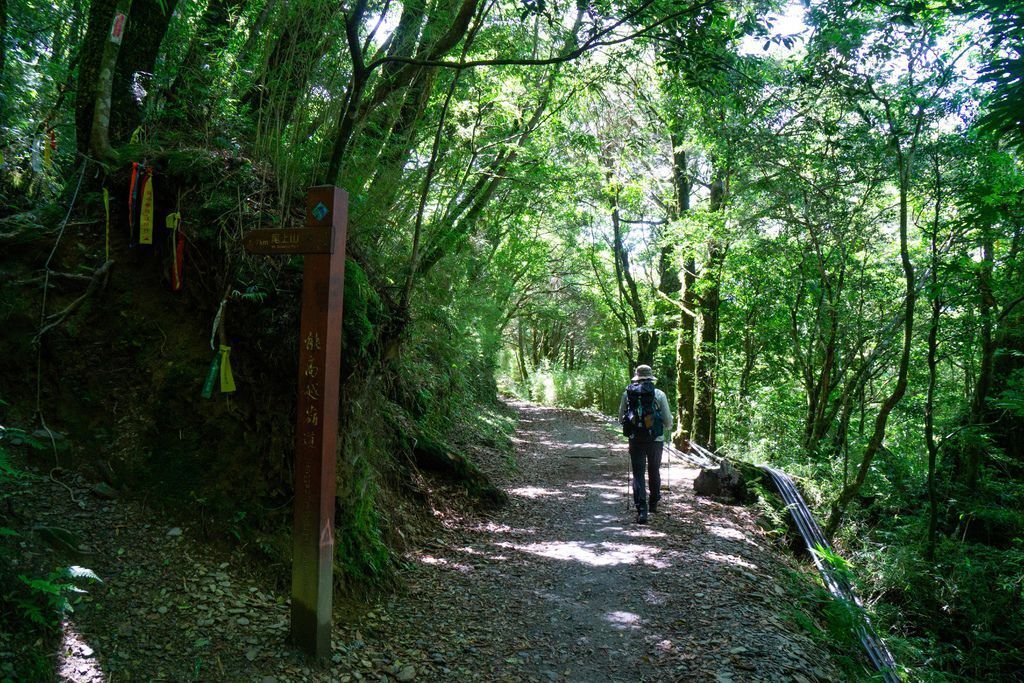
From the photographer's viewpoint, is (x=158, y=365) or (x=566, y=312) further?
(x=566, y=312)

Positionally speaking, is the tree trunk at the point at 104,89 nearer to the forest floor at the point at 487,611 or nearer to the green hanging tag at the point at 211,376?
the green hanging tag at the point at 211,376

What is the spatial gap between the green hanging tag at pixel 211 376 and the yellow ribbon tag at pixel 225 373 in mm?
65

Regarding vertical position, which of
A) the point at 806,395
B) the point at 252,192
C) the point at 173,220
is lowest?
the point at 806,395

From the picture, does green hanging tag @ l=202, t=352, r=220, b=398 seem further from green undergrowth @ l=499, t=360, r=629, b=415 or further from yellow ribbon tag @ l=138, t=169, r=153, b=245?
green undergrowth @ l=499, t=360, r=629, b=415

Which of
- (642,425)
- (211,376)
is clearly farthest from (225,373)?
(642,425)

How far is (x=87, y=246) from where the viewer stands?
5.29 metres

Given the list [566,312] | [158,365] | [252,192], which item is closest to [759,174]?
[252,192]

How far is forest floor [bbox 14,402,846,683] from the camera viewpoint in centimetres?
356

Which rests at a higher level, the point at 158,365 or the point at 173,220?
the point at 173,220

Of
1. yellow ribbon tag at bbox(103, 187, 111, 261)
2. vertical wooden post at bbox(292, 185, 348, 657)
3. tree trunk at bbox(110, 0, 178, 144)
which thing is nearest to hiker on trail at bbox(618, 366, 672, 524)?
vertical wooden post at bbox(292, 185, 348, 657)

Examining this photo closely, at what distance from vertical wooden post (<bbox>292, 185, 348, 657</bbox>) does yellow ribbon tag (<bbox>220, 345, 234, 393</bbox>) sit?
93 centimetres

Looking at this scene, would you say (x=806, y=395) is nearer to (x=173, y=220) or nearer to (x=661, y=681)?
(x=661, y=681)

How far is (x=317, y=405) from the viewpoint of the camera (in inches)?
152

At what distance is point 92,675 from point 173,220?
326cm
